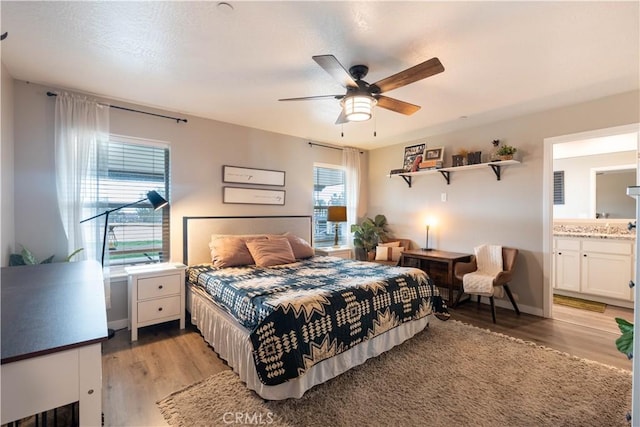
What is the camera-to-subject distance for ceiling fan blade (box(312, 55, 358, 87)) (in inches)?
69.7

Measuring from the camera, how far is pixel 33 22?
1820mm

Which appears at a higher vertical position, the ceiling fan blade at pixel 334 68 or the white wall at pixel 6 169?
the ceiling fan blade at pixel 334 68

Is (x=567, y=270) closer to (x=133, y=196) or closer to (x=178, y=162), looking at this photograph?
(x=178, y=162)

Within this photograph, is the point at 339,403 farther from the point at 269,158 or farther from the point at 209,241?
the point at 269,158

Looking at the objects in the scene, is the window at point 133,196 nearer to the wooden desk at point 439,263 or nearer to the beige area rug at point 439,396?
the beige area rug at point 439,396

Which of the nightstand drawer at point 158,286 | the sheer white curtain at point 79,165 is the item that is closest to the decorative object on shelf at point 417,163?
the nightstand drawer at point 158,286

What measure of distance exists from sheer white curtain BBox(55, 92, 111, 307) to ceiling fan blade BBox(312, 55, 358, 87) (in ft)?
8.22

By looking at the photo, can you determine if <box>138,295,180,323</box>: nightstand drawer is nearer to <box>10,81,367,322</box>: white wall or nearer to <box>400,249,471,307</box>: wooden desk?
<box>10,81,367,322</box>: white wall

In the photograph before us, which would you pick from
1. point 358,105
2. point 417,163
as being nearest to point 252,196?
point 358,105

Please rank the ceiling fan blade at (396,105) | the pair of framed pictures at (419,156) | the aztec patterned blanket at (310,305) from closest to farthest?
the aztec patterned blanket at (310,305) → the ceiling fan blade at (396,105) → the pair of framed pictures at (419,156)

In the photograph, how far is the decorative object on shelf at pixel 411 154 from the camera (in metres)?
4.63

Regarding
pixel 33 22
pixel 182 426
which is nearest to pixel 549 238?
pixel 182 426

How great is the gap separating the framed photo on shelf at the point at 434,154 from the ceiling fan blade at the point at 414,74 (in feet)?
8.00

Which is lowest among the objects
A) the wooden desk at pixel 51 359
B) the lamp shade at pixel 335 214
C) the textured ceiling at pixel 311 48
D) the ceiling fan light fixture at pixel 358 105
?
the wooden desk at pixel 51 359
